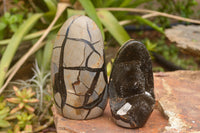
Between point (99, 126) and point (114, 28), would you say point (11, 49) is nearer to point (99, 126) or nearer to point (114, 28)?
point (114, 28)

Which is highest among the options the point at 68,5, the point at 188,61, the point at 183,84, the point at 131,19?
the point at 68,5

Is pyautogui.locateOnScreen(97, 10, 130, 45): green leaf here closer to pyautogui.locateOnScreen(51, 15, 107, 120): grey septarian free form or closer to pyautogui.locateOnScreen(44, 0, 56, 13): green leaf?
pyautogui.locateOnScreen(44, 0, 56, 13): green leaf

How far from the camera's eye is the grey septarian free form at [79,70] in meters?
1.08

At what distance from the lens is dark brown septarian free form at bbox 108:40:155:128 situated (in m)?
1.07

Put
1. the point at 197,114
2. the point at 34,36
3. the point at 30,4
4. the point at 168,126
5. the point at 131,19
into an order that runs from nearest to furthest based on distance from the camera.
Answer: the point at 168,126 → the point at 197,114 → the point at 34,36 → the point at 131,19 → the point at 30,4

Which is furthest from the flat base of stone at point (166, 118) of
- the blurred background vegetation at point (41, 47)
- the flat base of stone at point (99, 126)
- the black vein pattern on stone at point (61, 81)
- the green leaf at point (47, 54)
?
the green leaf at point (47, 54)

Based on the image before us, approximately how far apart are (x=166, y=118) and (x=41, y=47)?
147cm

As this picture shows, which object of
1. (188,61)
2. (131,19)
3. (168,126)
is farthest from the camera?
(188,61)

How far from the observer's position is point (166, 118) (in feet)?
3.87

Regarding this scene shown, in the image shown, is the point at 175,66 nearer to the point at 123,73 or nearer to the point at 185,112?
the point at 185,112

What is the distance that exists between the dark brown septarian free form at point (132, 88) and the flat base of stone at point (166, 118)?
0.06 metres

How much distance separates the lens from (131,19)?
7.93 ft

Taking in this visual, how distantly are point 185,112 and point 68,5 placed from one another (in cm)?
141

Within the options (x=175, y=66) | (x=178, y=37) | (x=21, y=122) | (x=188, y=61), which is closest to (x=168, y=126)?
(x=21, y=122)
